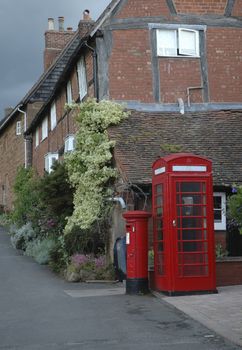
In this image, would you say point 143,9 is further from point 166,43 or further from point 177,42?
point 177,42

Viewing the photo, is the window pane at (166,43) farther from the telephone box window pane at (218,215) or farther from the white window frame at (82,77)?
the telephone box window pane at (218,215)

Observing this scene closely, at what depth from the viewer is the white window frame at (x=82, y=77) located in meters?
19.7

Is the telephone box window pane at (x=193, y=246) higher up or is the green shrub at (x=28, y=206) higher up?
the green shrub at (x=28, y=206)

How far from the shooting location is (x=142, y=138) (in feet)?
54.7

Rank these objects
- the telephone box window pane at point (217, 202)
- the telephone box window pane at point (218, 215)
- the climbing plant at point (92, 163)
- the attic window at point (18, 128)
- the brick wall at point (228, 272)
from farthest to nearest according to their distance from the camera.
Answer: the attic window at point (18, 128) → the climbing plant at point (92, 163) → the telephone box window pane at point (218, 215) → the telephone box window pane at point (217, 202) → the brick wall at point (228, 272)

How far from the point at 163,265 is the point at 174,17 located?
9.78 meters

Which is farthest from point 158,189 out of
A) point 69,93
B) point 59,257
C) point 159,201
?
point 69,93

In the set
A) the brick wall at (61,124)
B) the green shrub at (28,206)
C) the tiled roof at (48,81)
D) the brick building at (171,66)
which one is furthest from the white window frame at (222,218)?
the tiled roof at (48,81)

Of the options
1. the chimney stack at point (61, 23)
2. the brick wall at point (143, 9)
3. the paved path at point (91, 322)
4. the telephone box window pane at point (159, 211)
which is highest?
the chimney stack at point (61, 23)

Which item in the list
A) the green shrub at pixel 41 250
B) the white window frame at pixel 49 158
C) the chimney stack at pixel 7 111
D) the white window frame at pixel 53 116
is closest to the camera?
the green shrub at pixel 41 250

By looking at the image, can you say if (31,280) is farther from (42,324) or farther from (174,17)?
(174,17)

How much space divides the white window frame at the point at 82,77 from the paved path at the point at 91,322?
8.08 m

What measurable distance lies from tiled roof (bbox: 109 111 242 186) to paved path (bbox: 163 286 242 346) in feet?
13.3

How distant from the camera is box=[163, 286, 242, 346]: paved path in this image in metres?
8.39
